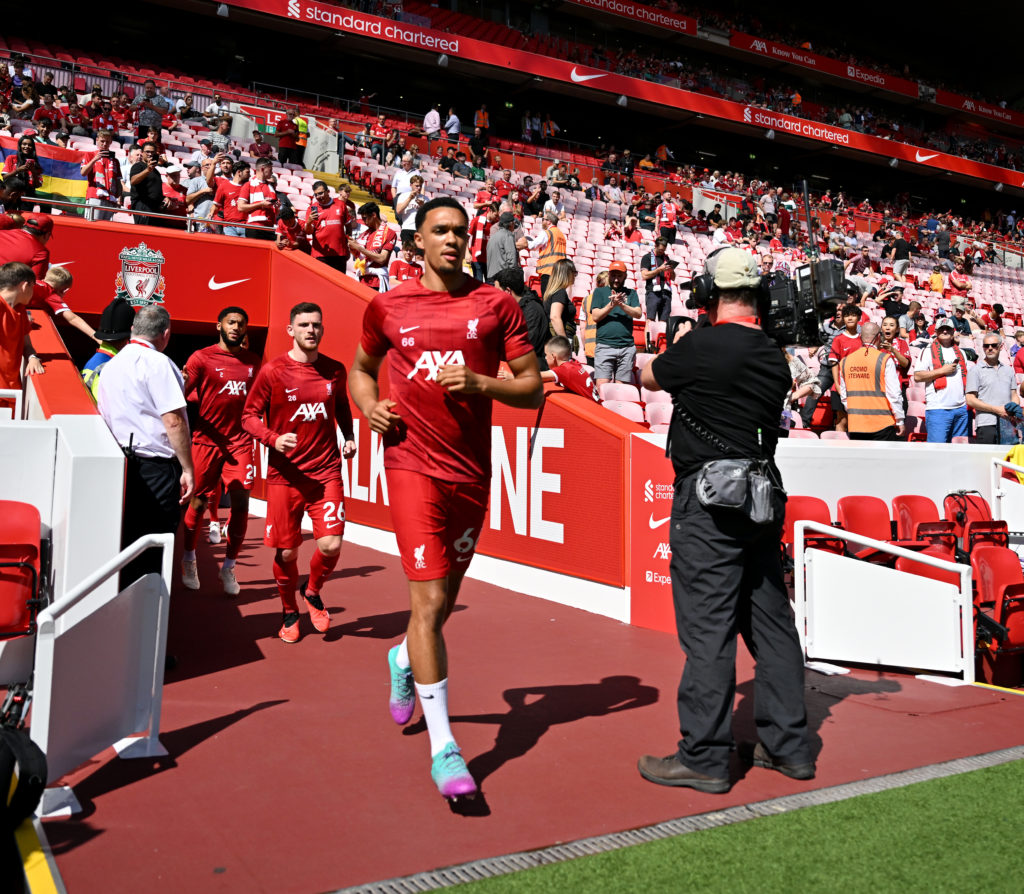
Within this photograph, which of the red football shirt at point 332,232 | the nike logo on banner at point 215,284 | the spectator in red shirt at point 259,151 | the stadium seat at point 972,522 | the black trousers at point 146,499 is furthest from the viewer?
the spectator in red shirt at point 259,151

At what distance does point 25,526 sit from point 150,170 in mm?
8220

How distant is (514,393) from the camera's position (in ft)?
11.1

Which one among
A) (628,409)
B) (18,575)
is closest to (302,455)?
(18,575)

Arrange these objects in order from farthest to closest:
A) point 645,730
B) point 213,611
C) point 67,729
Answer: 1. point 213,611
2. point 645,730
3. point 67,729

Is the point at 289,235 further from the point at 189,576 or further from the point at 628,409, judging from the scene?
the point at 189,576

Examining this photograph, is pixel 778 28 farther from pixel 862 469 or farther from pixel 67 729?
pixel 67 729

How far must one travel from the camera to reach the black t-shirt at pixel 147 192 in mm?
11352

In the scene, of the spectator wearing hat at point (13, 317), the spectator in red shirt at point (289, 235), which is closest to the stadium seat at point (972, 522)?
the spectator wearing hat at point (13, 317)

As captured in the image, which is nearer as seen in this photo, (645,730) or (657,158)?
(645,730)

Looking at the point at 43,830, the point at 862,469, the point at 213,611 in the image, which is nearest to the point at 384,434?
the point at 43,830

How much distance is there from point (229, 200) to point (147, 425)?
25.9 feet

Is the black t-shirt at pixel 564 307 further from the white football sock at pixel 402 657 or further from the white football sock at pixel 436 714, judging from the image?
the white football sock at pixel 436 714

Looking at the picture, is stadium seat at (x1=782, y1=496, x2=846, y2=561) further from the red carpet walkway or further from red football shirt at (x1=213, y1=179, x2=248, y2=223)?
red football shirt at (x1=213, y1=179, x2=248, y2=223)

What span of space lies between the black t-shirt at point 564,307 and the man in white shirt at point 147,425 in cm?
442
